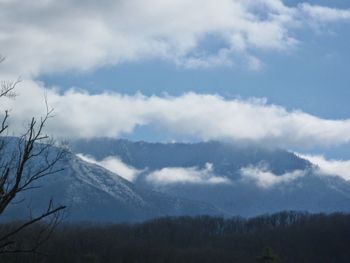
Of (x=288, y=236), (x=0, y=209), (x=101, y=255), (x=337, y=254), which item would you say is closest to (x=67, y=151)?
(x=0, y=209)

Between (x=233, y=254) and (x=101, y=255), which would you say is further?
(x=233, y=254)

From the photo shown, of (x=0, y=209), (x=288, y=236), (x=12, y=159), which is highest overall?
(x=288, y=236)

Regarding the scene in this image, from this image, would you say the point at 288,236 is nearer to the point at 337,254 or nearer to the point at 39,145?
the point at 337,254

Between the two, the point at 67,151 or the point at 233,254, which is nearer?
the point at 67,151

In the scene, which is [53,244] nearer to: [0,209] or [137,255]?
[137,255]

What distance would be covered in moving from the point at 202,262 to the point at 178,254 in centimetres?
778

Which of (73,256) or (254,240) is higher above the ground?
(254,240)

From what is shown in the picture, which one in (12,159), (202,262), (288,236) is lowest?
(12,159)

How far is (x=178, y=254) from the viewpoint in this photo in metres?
155

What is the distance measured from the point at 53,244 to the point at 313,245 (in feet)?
263

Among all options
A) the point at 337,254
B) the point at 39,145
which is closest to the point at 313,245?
the point at 337,254

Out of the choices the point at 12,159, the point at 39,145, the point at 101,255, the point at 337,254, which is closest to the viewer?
the point at 12,159

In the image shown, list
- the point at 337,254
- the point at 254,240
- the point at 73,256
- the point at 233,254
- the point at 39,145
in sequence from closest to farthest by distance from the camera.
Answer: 1. the point at 39,145
2. the point at 73,256
3. the point at 233,254
4. the point at 337,254
5. the point at 254,240

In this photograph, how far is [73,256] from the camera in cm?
13875
